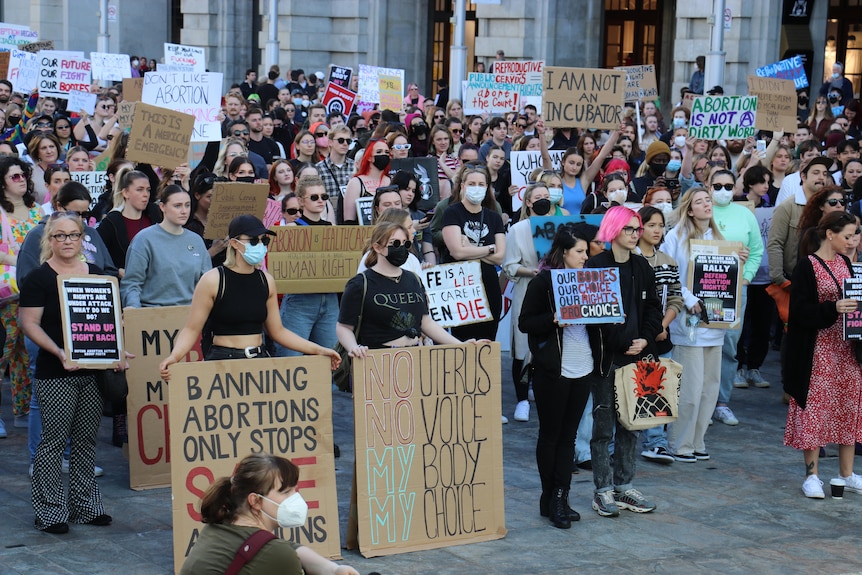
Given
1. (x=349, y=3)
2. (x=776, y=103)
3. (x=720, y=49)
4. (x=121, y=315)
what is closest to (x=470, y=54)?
(x=349, y=3)

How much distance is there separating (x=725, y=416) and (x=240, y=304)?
4.94 meters

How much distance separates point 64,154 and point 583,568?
10.0 metres

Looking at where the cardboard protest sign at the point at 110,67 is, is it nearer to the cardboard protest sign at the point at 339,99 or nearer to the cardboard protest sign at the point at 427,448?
the cardboard protest sign at the point at 339,99

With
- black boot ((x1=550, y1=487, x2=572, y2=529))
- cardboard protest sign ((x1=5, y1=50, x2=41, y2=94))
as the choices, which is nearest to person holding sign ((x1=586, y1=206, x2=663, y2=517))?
black boot ((x1=550, y1=487, x2=572, y2=529))

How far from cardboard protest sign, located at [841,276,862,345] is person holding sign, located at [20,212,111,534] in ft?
15.1

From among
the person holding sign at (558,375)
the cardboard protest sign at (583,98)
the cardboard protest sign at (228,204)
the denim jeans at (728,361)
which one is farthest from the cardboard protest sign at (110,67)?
the person holding sign at (558,375)

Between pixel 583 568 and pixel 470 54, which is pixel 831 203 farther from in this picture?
pixel 470 54

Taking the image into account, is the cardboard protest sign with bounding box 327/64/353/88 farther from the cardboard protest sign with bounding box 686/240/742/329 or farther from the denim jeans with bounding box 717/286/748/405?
the cardboard protest sign with bounding box 686/240/742/329

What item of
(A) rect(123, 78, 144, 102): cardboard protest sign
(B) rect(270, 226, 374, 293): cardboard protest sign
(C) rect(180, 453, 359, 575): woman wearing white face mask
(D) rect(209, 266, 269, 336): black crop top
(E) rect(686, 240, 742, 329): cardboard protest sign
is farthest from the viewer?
(A) rect(123, 78, 144, 102): cardboard protest sign

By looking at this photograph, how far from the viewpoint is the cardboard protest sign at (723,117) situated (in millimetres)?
15001

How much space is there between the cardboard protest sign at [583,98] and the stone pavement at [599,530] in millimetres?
5178

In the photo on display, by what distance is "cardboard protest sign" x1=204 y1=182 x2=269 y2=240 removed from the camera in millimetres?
9805

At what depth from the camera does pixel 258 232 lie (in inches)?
295

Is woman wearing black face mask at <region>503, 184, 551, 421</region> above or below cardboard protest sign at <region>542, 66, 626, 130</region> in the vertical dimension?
below
